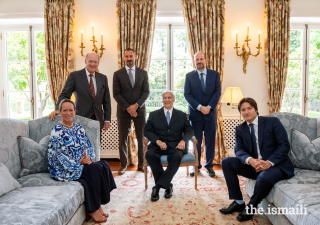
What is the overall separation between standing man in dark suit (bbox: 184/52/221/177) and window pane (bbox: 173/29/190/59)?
1.28 metres

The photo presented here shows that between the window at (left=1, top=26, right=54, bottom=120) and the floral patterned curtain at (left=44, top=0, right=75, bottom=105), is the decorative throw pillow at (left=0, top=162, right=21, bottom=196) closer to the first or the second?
the floral patterned curtain at (left=44, top=0, right=75, bottom=105)

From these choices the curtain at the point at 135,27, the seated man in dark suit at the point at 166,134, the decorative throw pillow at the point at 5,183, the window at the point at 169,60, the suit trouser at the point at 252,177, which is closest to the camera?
the decorative throw pillow at the point at 5,183

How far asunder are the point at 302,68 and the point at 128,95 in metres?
3.69

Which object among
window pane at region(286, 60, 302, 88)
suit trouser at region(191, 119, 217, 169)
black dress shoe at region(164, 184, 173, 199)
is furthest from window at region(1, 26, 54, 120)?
window pane at region(286, 60, 302, 88)

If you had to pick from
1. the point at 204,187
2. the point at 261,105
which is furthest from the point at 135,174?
the point at 261,105

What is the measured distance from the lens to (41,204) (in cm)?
167

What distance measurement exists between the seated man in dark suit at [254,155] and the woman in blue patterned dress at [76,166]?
1240mm

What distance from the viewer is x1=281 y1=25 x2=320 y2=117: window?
4.89 metres

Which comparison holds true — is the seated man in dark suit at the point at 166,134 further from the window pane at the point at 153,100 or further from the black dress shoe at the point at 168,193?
the window pane at the point at 153,100

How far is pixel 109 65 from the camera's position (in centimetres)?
455

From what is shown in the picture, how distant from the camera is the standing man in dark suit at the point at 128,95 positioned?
3684 mm

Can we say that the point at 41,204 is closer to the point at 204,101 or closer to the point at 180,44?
the point at 204,101

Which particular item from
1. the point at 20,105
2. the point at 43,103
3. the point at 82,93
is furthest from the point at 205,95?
the point at 20,105

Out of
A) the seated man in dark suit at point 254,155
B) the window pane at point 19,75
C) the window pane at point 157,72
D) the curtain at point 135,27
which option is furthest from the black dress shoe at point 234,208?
the window pane at point 19,75
